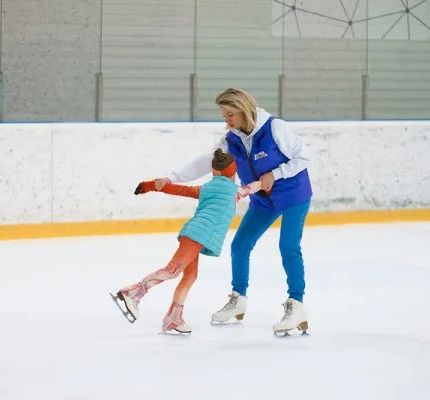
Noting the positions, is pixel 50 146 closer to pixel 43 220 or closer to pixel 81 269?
pixel 43 220

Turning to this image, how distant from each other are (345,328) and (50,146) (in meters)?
3.91

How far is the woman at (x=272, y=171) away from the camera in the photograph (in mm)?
6602

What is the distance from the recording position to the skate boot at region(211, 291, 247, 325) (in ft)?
23.1

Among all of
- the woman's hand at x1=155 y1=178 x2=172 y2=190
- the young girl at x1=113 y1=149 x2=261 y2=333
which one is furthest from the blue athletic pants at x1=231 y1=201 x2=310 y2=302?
the woman's hand at x1=155 y1=178 x2=172 y2=190

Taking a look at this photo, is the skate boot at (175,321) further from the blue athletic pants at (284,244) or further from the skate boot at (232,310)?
the blue athletic pants at (284,244)

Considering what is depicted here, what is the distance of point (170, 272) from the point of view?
654cm

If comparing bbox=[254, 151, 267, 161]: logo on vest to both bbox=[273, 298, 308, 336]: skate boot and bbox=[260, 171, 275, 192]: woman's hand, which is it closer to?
bbox=[260, 171, 275, 192]: woman's hand

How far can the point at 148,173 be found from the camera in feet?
35.4

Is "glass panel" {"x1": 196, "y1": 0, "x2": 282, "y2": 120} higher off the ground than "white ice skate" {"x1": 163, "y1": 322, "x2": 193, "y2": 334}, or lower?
higher

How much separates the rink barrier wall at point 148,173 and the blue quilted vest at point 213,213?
3.89 m

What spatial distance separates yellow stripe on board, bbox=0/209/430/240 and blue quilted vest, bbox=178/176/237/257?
3.89 meters

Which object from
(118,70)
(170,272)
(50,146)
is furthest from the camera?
(118,70)

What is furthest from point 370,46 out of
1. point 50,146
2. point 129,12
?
point 50,146

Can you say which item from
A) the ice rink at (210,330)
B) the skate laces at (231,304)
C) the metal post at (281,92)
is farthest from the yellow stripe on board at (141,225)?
the skate laces at (231,304)
